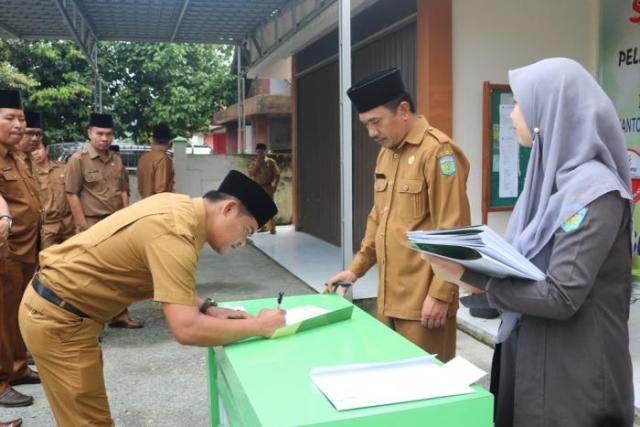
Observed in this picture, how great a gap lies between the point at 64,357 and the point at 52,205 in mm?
3778

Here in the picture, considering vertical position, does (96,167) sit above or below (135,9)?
below

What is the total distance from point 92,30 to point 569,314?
9137mm

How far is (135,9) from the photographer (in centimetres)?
795

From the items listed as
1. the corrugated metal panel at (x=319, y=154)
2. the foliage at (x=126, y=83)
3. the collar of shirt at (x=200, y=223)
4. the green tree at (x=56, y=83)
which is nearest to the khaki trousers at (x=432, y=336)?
the collar of shirt at (x=200, y=223)

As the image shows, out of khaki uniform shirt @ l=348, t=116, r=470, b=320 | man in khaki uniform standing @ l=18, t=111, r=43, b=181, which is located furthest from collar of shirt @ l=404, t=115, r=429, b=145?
man in khaki uniform standing @ l=18, t=111, r=43, b=181

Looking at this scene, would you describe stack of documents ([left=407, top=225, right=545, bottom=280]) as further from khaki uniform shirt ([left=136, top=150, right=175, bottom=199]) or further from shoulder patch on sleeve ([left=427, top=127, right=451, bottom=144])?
khaki uniform shirt ([left=136, top=150, right=175, bottom=199])

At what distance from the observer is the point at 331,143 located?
29.0 ft

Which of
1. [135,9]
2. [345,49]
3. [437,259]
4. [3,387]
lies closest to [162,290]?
[437,259]

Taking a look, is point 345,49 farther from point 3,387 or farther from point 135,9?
point 135,9

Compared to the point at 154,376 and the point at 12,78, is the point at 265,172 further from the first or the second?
the point at 12,78

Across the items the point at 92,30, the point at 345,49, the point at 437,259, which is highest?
the point at 92,30

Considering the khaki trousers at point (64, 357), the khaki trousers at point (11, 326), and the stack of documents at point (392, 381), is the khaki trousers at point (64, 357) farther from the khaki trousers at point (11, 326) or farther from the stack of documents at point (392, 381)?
the khaki trousers at point (11, 326)

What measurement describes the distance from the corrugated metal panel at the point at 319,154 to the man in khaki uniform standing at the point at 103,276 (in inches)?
257

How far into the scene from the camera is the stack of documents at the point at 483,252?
1436mm
